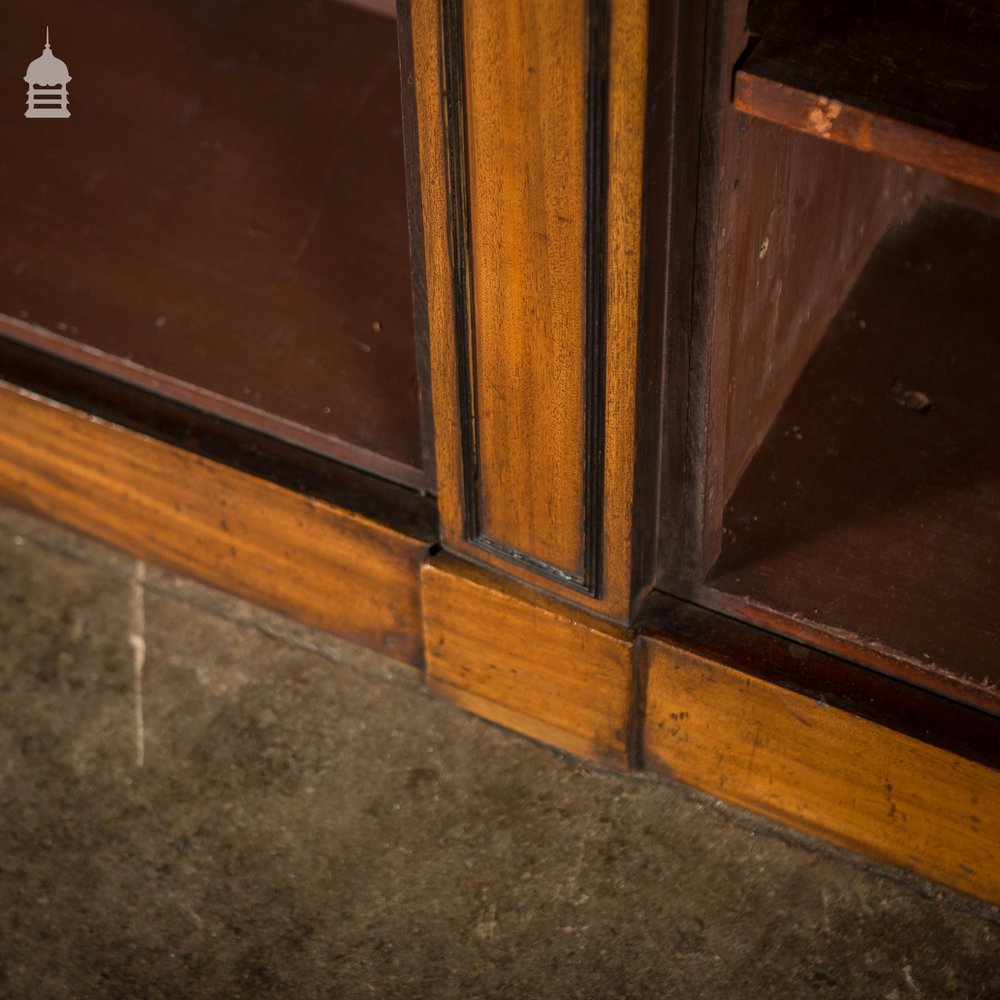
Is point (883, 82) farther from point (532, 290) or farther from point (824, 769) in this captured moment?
point (824, 769)

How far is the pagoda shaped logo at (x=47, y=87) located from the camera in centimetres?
217

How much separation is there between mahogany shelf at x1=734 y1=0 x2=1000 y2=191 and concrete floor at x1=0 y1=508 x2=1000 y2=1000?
782 millimetres

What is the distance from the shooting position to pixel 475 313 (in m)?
1.48

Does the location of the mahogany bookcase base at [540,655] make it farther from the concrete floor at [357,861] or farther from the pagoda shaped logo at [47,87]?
the pagoda shaped logo at [47,87]

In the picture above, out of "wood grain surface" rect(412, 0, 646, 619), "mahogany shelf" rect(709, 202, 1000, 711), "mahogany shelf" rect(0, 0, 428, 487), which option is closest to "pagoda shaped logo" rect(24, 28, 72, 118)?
"mahogany shelf" rect(0, 0, 428, 487)

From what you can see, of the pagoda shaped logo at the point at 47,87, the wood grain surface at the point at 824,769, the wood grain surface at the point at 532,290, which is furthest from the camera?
the pagoda shaped logo at the point at 47,87

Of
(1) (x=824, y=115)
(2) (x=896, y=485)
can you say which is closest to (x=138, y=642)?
(2) (x=896, y=485)

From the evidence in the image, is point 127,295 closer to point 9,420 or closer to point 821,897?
point 9,420

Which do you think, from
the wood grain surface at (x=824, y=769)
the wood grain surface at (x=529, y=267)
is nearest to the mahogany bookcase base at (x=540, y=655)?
the wood grain surface at (x=824, y=769)

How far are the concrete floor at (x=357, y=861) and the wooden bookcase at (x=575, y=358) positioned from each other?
2.4 inches

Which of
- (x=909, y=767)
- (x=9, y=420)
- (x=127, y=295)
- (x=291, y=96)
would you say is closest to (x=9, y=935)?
(x=9, y=420)

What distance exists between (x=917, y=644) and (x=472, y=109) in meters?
0.65

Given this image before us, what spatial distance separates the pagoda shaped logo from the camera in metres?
2.17

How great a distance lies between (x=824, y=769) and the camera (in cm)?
168
